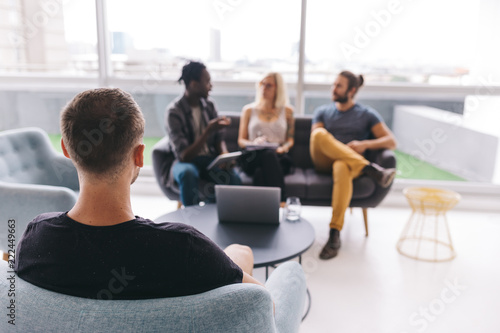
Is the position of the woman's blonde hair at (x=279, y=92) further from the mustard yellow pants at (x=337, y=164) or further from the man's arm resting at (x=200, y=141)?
the man's arm resting at (x=200, y=141)

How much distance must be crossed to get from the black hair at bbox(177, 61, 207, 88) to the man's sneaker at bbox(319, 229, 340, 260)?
150 cm

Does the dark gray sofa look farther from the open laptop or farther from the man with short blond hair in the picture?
the man with short blond hair

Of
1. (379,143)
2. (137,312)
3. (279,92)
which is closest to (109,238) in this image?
(137,312)

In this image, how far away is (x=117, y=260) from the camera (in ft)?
2.94

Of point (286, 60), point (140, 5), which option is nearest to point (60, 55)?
point (140, 5)

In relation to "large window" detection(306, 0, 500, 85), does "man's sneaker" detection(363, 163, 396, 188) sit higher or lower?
lower

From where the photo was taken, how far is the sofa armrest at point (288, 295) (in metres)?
1.27

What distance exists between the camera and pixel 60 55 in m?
4.74

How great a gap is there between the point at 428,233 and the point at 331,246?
3.07ft

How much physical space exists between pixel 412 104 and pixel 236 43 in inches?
111

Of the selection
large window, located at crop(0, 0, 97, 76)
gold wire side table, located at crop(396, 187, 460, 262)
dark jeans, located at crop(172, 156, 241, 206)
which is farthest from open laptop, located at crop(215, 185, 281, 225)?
large window, located at crop(0, 0, 97, 76)

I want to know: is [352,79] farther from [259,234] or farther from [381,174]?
[259,234]

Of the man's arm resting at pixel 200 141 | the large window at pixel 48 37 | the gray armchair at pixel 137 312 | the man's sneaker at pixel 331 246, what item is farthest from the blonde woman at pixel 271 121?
the gray armchair at pixel 137 312

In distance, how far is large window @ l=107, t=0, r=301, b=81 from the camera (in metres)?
4.21
